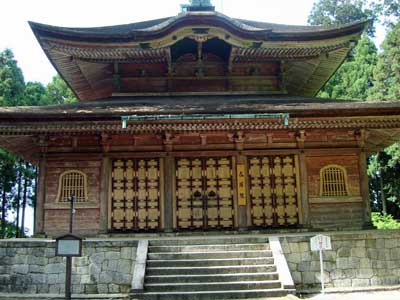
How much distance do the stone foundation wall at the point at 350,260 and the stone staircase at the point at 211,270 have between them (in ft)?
2.55

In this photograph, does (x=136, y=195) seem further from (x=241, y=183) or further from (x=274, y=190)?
(x=274, y=190)

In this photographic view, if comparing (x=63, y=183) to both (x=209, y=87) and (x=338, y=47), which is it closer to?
(x=209, y=87)

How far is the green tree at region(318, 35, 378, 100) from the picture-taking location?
31312 millimetres

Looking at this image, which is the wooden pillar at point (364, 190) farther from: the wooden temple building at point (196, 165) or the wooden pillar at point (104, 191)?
the wooden pillar at point (104, 191)

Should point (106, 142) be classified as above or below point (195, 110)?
below

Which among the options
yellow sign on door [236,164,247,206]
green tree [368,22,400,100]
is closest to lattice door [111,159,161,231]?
yellow sign on door [236,164,247,206]

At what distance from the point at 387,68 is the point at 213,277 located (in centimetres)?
2232

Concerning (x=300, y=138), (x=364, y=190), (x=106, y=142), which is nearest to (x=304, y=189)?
(x=300, y=138)

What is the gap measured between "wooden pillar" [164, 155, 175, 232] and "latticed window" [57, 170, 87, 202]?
250cm

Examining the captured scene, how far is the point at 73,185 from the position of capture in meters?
14.0

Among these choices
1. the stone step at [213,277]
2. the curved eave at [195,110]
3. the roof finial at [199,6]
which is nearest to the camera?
the stone step at [213,277]

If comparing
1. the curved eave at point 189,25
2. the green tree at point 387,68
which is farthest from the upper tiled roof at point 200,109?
the green tree at point 387,68

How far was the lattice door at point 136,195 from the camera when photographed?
13938 millimetres

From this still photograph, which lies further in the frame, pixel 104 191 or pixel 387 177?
pixel 387 177
